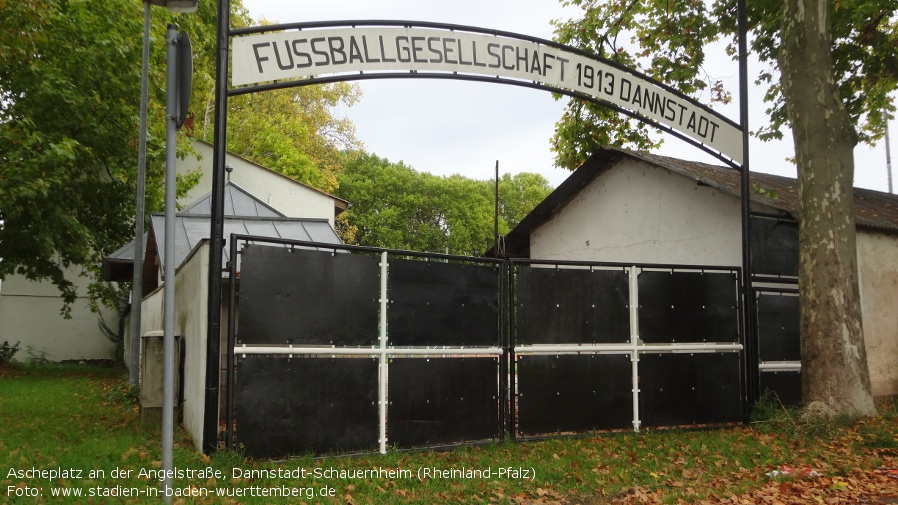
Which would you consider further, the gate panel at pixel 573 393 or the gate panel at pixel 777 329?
the gate panel at pixel 777 329

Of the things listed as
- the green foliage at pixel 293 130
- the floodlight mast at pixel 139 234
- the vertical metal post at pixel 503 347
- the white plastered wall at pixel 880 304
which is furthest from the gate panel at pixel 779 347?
the green foliage at pixel 293 130

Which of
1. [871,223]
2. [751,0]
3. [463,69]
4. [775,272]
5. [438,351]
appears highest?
[751,0]

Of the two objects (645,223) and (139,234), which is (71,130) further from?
(645,223)

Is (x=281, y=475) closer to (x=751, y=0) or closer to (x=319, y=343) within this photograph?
(x=319, y=343)

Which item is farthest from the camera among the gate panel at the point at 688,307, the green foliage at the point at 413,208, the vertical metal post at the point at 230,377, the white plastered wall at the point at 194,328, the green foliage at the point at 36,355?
the green foliage at the point at 413,208

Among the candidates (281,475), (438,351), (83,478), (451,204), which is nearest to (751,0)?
(438,351)

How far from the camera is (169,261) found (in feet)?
16.8

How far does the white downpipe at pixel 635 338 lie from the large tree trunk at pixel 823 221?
2.25 metres

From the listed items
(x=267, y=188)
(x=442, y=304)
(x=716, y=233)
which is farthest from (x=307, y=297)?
(x=267, y=188)

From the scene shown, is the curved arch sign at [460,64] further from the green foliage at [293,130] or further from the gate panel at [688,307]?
the green foliage at [293,130]

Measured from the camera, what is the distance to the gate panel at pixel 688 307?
9.55 meters

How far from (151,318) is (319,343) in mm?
8284

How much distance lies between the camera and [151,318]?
14.5 meters

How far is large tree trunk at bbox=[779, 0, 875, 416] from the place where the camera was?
9.48 m
